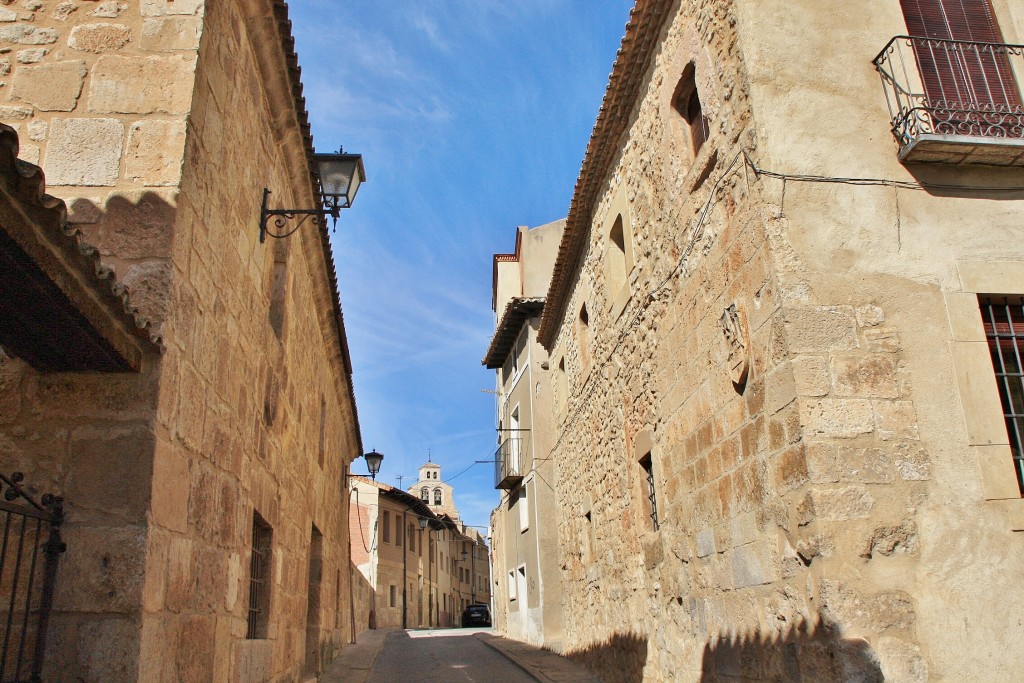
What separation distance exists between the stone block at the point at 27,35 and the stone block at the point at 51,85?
141mm

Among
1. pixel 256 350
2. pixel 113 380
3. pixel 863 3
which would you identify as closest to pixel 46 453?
pixel 113 380

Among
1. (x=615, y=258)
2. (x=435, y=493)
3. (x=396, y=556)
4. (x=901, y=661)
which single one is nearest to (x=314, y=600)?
(x=615, y=258)

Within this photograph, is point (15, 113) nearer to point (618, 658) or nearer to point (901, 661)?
point (901, 661)

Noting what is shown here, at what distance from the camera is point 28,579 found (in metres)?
3.14

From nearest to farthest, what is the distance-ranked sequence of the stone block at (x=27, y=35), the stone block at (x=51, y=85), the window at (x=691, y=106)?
the stone block at (x=51, y=85), the stone block at (x=27, y=35), the window at (x=691, y=106)

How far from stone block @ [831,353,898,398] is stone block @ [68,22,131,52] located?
4.08 m

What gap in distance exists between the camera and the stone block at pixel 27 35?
400 centimetres

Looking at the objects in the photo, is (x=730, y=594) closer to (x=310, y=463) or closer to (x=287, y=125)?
(x=287, y=125)

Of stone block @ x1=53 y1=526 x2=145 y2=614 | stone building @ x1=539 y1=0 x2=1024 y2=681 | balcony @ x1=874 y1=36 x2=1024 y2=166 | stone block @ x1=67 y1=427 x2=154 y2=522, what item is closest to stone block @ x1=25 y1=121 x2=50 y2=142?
stone block @ x1=67 y1=427 x2=154 y2=522

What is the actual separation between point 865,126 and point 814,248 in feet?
3.19

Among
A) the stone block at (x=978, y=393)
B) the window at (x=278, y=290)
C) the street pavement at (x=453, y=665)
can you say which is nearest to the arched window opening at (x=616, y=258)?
the window at (x=278, y=290)

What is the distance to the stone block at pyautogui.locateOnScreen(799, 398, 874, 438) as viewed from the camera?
14.5ft

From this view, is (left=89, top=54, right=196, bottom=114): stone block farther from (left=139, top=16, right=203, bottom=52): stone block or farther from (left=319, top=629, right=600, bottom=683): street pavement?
(left=319, top=629, right=600, bottom=683): street pavement

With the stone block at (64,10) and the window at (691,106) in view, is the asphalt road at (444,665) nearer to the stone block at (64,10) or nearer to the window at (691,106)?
the window at (691,106)
